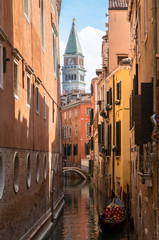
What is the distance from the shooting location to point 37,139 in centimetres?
1908

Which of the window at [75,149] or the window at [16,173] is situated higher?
the window at [75,149]

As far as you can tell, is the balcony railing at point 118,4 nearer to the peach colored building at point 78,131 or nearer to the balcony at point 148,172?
the balcony at point 148,172

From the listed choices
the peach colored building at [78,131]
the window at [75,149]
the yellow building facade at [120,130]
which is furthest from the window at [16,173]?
the window at [75,149]

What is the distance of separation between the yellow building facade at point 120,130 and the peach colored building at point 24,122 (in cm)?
413

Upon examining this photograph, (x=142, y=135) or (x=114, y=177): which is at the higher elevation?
(x=142, y=135)

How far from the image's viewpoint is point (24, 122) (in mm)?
15664

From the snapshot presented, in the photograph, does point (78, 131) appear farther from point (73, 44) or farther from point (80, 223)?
point (73, 44)

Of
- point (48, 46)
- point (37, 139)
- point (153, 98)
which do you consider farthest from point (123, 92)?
point (153, 98)

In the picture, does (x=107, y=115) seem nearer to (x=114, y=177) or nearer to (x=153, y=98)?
(x=114, y=177)

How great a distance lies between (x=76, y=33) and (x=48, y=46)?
155207 mm

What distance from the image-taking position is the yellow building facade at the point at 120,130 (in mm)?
25234

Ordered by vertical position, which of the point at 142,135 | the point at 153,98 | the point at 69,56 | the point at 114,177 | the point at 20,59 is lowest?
the point at 114,177

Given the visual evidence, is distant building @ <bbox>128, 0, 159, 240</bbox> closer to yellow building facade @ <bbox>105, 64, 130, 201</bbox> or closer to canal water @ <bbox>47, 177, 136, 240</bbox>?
canal water @ <bbox>47, 177, 136, 240</bbox>

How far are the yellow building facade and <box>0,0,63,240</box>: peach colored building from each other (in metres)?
4.13
